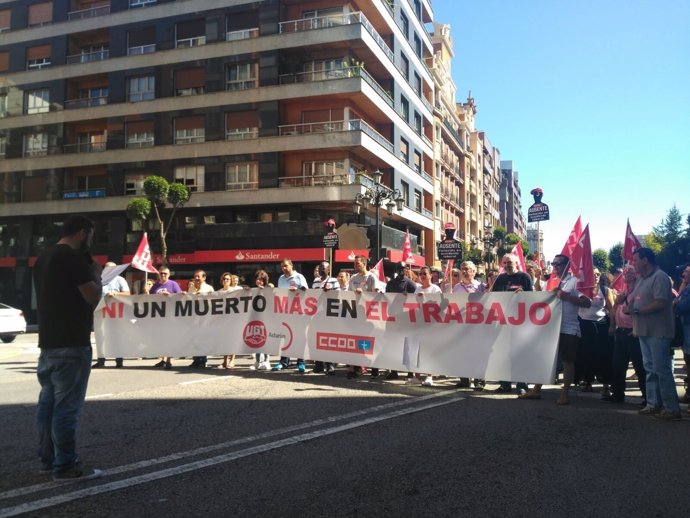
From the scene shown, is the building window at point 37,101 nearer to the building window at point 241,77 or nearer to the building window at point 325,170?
the building window at point 241,77

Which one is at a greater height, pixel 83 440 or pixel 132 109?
pixel 132 109

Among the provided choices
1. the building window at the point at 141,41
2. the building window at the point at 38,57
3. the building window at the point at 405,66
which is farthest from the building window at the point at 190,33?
the building window at the point at 405,66

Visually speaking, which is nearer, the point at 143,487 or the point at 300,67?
the point at 143,487

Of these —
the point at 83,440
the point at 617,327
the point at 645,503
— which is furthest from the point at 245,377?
the point at 645,503

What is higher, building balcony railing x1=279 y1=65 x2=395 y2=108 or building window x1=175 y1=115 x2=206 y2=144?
building balcony railing x1=279 y1=65 x2=395 y2=108

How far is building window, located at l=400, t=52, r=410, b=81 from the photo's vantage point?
3738cm

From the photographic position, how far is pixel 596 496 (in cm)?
365

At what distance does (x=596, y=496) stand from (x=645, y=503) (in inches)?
11.8

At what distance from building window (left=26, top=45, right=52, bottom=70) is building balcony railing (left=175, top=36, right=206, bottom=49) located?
10.1 m

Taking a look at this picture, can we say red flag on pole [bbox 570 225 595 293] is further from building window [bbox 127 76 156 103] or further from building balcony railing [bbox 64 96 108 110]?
building balcony railing [bbox 64 96 108 110]

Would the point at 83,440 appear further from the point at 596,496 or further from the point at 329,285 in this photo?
the point at 329,285

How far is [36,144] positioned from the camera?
3516 cm

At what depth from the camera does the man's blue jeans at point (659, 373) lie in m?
6.11

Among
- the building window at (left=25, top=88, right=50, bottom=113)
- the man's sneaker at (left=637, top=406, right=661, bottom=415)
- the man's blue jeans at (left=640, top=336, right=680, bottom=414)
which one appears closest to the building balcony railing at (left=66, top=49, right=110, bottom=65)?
the building window at (left=25, top=88, right=50, bottom=113)
